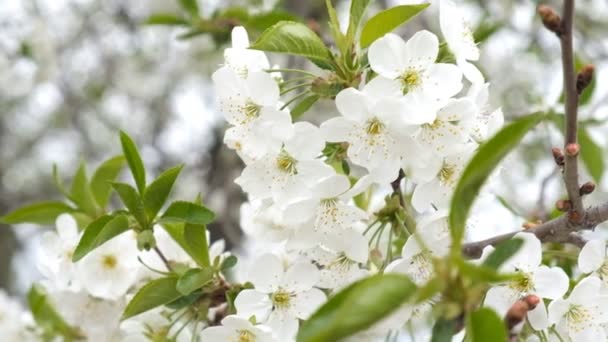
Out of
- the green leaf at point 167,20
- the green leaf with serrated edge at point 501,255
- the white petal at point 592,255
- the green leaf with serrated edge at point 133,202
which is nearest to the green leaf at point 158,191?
the green leaf with serrated edge at point 133,202

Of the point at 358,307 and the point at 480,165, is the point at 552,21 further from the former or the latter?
the point at 358,307

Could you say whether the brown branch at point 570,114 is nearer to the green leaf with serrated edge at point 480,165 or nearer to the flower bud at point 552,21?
the flower bud at point 552,21

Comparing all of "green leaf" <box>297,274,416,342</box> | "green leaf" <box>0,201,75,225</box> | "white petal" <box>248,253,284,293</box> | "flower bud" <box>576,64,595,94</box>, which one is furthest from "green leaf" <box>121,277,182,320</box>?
"flower bud" <box>576,64,595,94</box>

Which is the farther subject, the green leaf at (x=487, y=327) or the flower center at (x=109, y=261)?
the flower center at (x=109, y=261)

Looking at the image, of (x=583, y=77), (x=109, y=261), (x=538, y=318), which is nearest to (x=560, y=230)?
(x=538, y=318)

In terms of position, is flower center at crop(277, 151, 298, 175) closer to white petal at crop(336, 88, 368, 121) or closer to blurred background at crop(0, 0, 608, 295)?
white petal at crop(336, 88, 368, 121)

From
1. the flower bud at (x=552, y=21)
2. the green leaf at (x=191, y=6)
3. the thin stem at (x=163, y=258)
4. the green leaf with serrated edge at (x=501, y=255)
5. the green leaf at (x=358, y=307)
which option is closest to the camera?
the green leaf at (x=358, y=307)

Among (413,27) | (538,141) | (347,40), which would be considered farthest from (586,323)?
(538,141)

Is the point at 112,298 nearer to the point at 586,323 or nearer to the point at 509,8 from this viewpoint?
the point at 586,323
